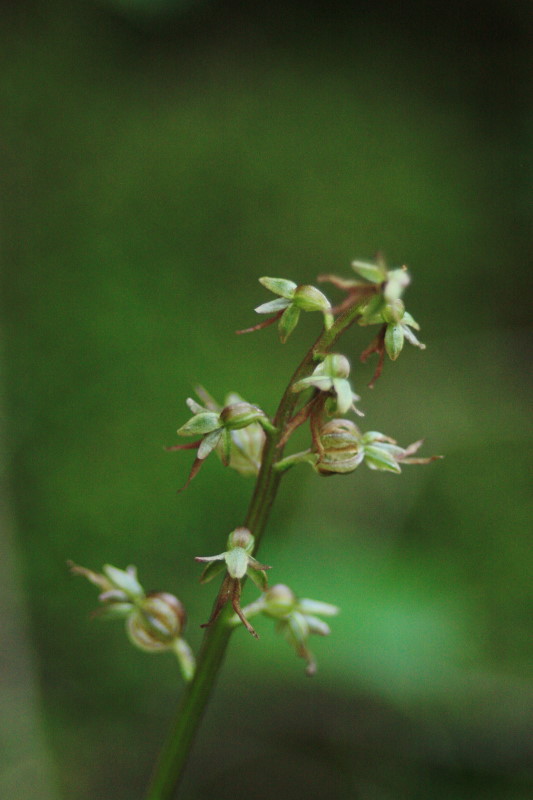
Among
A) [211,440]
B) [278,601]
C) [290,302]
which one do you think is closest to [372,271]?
[290,302]

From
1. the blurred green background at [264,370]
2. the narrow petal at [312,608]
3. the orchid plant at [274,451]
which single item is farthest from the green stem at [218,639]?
the blurred green background at [264,370]

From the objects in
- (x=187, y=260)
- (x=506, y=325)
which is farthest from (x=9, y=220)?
(x=506, y=325)

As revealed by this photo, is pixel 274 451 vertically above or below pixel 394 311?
below

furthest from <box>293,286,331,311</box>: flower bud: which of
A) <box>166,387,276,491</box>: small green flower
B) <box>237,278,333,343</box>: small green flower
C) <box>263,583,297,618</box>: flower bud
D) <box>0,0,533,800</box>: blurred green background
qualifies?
<box>0,0,533,800</box>: blurred green background

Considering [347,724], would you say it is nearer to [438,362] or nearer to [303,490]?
[303,490]

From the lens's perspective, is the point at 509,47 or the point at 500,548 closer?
the point at 500,548

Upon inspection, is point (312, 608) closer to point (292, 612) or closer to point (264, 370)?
point (292, 612)

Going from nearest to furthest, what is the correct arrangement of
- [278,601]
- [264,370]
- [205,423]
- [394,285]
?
[394,285], [205,423], [278,601], [264,370]
